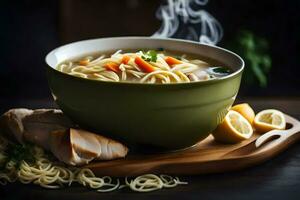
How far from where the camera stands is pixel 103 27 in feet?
16.5

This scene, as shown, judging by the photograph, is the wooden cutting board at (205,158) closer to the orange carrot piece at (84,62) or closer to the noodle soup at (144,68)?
the noodle soup at (144,68)

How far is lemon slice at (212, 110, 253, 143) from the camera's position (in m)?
1.98

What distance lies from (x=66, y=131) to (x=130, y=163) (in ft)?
0.74

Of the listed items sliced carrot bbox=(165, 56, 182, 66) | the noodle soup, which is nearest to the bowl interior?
the noodle soup

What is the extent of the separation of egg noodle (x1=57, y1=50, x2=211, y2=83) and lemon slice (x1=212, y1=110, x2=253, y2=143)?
0.58 ft

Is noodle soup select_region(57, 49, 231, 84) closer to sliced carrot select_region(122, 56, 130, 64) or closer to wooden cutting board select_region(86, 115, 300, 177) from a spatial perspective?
sliced carrot select_region(122, 56, 130, 64)

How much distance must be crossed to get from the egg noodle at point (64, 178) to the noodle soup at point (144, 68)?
1.08 ft

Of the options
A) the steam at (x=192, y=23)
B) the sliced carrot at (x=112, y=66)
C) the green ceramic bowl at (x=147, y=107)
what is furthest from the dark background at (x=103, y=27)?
the green ceramic bowl at (x=147, y=107)

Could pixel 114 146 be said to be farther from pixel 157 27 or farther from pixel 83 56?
pixel 157 27

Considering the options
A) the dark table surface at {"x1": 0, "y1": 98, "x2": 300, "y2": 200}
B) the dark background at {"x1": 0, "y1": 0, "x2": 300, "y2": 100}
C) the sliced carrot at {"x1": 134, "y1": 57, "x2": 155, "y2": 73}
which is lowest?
the dark background at {"x1": 0, "y1": 0, "x2": 300, "y2": 100}

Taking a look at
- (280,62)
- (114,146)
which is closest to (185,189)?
(114,146)

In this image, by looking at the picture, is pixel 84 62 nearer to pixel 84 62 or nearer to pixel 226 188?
pixel 84 62

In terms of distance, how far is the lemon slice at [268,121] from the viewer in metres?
2.10

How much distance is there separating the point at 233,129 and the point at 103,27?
3.23 meters
